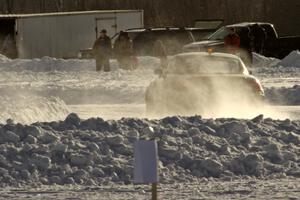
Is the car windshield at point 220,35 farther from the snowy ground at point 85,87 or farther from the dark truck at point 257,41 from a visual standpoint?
the snowy ground at point 85,87

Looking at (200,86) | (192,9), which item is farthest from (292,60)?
(192,9)

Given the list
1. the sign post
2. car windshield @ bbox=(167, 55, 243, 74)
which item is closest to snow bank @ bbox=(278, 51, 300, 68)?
car windshield @ bbox=(167, 55, 243, 74)

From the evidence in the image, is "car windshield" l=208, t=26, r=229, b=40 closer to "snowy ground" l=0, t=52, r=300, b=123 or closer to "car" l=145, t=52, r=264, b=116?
"snowy ground" l=0, t=52, r=300, b=123

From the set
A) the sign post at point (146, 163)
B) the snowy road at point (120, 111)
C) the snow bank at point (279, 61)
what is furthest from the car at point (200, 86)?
the snow bank at point (279, 61)

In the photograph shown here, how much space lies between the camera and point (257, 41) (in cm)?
4391

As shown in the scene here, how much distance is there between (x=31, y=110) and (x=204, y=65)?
3214 mm

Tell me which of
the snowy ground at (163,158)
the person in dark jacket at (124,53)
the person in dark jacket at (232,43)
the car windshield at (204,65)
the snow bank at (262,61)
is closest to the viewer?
the snowy ground at (163,158)

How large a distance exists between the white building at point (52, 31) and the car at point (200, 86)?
94.8 feet

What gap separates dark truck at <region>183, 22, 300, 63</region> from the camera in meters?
41.0

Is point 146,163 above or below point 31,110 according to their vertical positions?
above

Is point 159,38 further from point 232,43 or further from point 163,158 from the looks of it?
point 163,158

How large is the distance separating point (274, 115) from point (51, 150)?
31.0 feet

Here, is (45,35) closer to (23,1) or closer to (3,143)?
(23,1)

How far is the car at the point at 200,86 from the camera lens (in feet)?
65.1
